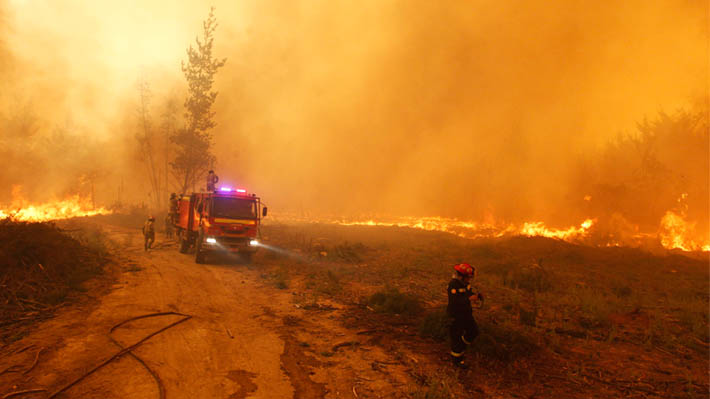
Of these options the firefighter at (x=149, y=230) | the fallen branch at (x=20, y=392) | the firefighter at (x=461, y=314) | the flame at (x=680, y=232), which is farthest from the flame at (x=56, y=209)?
the flame at (x=680, y=232)

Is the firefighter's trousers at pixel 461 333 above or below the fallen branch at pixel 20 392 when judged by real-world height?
above

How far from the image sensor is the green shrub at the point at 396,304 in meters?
9.84

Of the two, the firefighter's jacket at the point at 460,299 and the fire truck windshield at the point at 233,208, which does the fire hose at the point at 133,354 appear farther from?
the fire truck windshield at the point at 233,208

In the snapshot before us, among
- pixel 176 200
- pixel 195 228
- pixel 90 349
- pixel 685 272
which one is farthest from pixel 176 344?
pixel 685 272

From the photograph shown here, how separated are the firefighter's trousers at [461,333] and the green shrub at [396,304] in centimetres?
334

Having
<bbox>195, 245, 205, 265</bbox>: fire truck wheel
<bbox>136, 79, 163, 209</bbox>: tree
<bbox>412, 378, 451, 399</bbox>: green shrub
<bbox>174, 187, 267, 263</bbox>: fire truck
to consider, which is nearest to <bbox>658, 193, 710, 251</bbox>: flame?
<bbox>174, 187, 267, 263</bbox>: fire truck

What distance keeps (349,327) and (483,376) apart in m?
3.41

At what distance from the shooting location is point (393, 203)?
66.4 meters

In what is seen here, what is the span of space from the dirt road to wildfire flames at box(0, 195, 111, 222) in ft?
92.4

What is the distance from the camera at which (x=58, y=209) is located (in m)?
34.1

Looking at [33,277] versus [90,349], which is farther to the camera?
[33,277]

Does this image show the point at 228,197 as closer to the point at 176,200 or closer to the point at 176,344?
the point at 176,200

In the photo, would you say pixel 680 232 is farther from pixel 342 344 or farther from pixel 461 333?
pixel 342 344

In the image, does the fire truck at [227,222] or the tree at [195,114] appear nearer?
the fire truck at [227,222]
